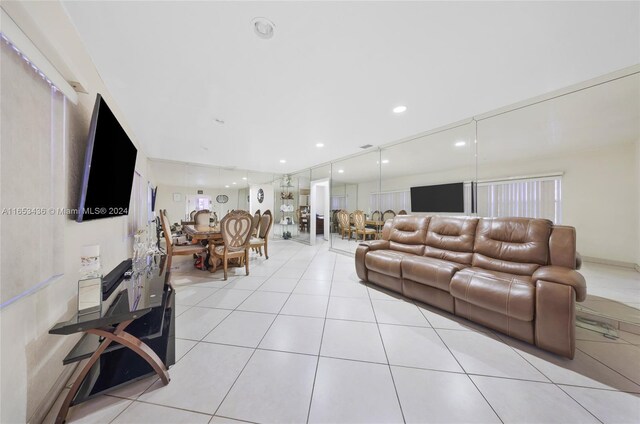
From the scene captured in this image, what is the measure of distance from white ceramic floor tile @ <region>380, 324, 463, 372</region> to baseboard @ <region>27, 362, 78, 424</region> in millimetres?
2097

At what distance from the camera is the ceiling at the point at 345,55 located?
4.69 ft

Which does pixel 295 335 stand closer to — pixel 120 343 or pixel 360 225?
pixel 120 343

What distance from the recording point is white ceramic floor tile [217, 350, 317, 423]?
1.13 meters

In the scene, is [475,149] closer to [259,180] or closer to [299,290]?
[299,290]

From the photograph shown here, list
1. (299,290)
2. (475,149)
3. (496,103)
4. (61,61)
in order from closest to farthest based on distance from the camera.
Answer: (61,61) → (496,103) → (299,290) → (475,149)

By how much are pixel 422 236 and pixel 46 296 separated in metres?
3.71

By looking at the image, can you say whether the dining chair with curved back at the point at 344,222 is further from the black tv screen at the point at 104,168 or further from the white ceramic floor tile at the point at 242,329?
the black tv screen at the point at 104,168

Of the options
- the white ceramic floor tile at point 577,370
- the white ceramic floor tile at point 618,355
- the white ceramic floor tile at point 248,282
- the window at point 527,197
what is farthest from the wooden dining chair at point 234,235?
the window at point 527,197

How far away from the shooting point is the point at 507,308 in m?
1.73

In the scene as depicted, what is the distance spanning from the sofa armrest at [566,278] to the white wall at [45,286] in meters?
3.33

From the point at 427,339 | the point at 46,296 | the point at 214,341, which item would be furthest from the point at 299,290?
the point at 46,296

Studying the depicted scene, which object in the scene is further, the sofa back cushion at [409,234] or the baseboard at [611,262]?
the baseboard at [611,262]

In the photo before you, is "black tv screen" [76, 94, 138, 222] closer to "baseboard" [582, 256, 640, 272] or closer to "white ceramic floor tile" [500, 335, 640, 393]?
"white ceramic floor tile" [500, 335, 640, 393]

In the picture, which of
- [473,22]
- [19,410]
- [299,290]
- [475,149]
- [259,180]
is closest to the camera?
[19,410]
